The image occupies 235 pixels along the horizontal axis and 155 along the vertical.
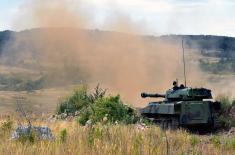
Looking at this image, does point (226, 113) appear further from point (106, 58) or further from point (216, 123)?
point (106, 58)

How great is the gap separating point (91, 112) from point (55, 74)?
84.2m

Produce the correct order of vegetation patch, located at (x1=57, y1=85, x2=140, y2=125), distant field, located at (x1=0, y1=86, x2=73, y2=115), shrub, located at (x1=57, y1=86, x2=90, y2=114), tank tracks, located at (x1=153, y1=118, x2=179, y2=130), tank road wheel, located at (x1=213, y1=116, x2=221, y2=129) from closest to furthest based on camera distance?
vegetation patch, located at (x1=57, y1=85, x2=140, y2=125), tank tracks, located at (x1=153, y1=118, x2=179, y2=130), tank road wheel, located at (x1=213, y1=116, x2=221, y2=129), shrub, located at (x1=57, y1=86, x2=90, y2=114), distant field, located at (x1=0, y1=86, x2=73, y2=115)

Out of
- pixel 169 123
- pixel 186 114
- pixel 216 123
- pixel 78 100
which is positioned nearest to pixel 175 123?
pixel 169 123

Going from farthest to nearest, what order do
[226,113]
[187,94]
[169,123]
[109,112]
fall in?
1. [226,113]
2. [187,94]
3. [169,123]
4. [109,112]

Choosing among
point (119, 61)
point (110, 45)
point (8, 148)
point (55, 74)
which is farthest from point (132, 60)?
point (8, 148)

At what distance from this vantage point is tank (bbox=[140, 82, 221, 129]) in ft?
78.8

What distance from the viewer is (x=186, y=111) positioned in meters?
24.1

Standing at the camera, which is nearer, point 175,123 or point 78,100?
point 175,123

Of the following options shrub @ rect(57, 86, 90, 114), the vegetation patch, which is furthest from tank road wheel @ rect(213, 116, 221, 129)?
shrub @ rect(57, 86, 90, 114)

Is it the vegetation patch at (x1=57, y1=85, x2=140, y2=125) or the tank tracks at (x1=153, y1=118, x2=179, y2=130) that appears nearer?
the vegetation patch at (x1=57, y1=85, x2=140, y2=125)

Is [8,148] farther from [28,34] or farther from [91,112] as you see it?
[28,34]

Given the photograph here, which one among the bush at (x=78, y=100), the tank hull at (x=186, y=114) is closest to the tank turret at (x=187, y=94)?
the tank hull at (x=186, y=114)

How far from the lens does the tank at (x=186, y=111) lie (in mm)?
24016

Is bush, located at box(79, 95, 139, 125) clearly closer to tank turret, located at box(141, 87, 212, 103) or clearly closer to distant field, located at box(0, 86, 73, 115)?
tank turret, located at box(141, 87, 212, 103)
